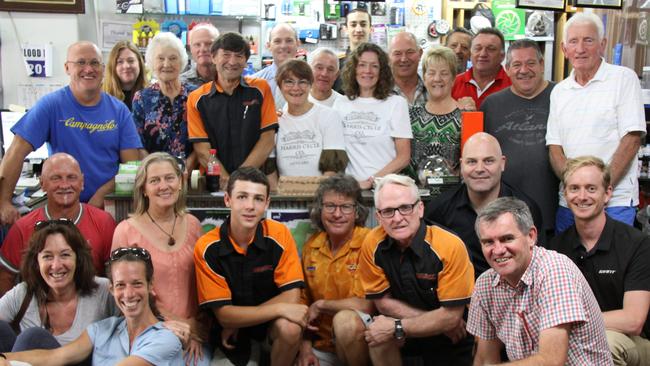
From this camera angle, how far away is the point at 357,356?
3.55 meters

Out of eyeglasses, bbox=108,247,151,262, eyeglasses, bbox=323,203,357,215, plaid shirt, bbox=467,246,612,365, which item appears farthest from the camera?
eyeglasses, bbox=323,203,357,215

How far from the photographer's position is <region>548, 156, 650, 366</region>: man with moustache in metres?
3.32

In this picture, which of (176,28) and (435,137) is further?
(176,28)

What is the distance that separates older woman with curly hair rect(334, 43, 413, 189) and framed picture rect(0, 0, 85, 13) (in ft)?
9.55

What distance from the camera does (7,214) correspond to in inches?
158

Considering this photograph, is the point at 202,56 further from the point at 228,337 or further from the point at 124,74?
the point at 228,337

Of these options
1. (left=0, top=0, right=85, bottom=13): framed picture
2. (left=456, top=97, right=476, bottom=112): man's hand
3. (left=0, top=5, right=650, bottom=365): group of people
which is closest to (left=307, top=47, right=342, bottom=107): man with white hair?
(left=0, top=5, right=650, bottom=365): group of people

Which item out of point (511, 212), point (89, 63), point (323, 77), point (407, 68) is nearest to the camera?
point (511, 212)

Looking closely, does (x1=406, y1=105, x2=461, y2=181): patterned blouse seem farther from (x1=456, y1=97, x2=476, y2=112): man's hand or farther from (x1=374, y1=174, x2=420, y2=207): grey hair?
(x1=374, y1=174, x2=420, y2=207): grey hair

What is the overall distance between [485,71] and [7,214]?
308 centimetres

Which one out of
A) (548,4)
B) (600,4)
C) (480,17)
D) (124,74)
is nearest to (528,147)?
(548,4)

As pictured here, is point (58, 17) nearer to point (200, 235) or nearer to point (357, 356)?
point (200, 235)

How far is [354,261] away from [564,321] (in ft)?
4.26

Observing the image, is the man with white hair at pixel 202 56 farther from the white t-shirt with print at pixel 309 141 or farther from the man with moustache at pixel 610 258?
the man with moustache at pixel 610 258
